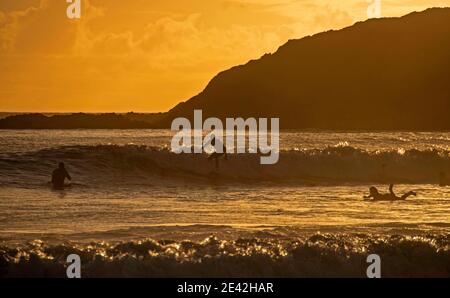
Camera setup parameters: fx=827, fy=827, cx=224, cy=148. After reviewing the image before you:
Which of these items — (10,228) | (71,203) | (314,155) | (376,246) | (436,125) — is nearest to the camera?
(376,246)

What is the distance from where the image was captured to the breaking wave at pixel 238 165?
4106 cm

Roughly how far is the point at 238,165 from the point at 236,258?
28.4 m

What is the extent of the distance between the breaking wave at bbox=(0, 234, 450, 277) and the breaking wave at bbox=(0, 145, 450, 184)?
63.5ft

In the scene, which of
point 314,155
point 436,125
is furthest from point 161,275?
point 436,125

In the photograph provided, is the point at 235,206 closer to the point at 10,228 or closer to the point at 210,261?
the point at 10,228

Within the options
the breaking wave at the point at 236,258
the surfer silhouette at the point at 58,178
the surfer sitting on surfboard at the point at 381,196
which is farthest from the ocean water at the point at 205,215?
the surfer sitting on surfboard at the point at 381,196

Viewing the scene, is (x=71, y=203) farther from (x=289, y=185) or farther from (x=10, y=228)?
(x=289, y=185)

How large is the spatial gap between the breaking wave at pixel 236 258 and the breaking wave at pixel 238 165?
19.4 metres

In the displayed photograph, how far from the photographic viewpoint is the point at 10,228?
21625 mm

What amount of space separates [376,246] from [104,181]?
2018 cm

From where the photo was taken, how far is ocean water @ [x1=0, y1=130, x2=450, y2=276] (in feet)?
58.6

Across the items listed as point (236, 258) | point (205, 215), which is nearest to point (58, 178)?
point (205, 215)
